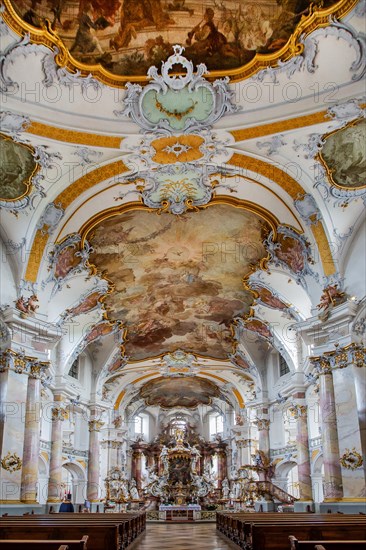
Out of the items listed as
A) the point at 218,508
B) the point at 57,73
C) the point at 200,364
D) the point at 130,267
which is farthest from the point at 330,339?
the point at 218,508

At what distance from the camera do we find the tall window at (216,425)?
4647 centimetres

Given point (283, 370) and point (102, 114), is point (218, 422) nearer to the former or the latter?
point (283, 370)

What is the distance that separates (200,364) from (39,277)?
17219 mm

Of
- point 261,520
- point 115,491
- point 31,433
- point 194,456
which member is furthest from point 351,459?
point 194,456

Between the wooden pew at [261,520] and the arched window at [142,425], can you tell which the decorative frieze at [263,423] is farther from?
the arched window at [142,425]

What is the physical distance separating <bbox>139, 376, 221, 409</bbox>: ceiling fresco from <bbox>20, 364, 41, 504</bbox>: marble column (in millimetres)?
19937

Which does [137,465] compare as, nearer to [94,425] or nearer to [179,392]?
[179,392]

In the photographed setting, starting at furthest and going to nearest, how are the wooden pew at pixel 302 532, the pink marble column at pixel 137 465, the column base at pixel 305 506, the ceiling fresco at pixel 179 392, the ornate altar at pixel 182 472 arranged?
1. the pink marble column at pixel 137 465
2. the ornate altar at pixel 182 472
3. the ceiling fresco at pixel 179 392
4. the column base at pixel 305 506
5. the wooden pew at pixel 302 532

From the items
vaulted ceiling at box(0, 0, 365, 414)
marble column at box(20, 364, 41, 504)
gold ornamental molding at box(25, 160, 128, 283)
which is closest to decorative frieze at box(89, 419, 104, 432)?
vaulted ceiling at box(0, 0, 365, 414)

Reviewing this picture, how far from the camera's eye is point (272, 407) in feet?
98.7

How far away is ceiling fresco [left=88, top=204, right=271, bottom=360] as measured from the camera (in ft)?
64.0

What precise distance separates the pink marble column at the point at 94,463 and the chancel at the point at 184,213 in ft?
4.19

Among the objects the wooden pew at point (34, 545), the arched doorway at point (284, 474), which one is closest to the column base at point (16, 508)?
the wooden pew at point (34, 545)

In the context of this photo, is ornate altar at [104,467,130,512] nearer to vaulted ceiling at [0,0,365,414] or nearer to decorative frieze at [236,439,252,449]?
decorative frieze at [236,439,252,449]
